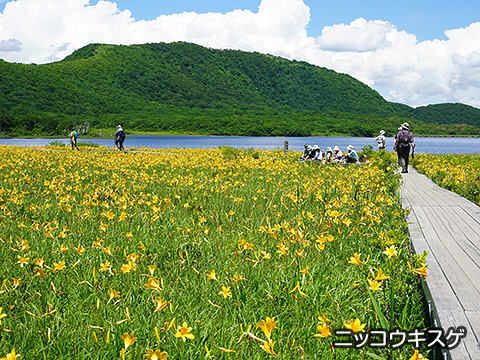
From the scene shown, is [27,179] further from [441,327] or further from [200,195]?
[441,327]

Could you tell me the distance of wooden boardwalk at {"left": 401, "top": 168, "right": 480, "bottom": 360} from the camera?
2424 millimetres

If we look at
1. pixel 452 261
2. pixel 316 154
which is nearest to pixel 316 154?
pixel 316 154

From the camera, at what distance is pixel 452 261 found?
3627 mm

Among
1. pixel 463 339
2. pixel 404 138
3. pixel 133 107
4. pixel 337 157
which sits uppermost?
pixel 133 107

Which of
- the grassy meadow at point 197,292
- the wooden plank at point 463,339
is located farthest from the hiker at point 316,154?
the wooden plank at point 463,339

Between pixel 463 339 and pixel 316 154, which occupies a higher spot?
pixel 316 154

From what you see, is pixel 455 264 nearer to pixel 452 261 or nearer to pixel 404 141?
pixel 452 261

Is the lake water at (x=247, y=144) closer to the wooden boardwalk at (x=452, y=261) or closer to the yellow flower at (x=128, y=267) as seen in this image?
the wooden boardwalk at (x=452, y=261)

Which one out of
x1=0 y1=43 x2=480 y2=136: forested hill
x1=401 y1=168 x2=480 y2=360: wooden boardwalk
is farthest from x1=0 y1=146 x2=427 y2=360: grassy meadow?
x1=0 y1=43 x2=480 y2=136: forested hill

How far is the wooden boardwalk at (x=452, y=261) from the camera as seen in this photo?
2.42m

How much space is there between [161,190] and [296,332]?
575 centimetres

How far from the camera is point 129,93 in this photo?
17362cm

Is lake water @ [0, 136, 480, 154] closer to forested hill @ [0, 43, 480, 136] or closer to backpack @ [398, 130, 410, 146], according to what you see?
backpack @ [398, 130, 410, 146]

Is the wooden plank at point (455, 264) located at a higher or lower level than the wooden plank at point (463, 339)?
higher
